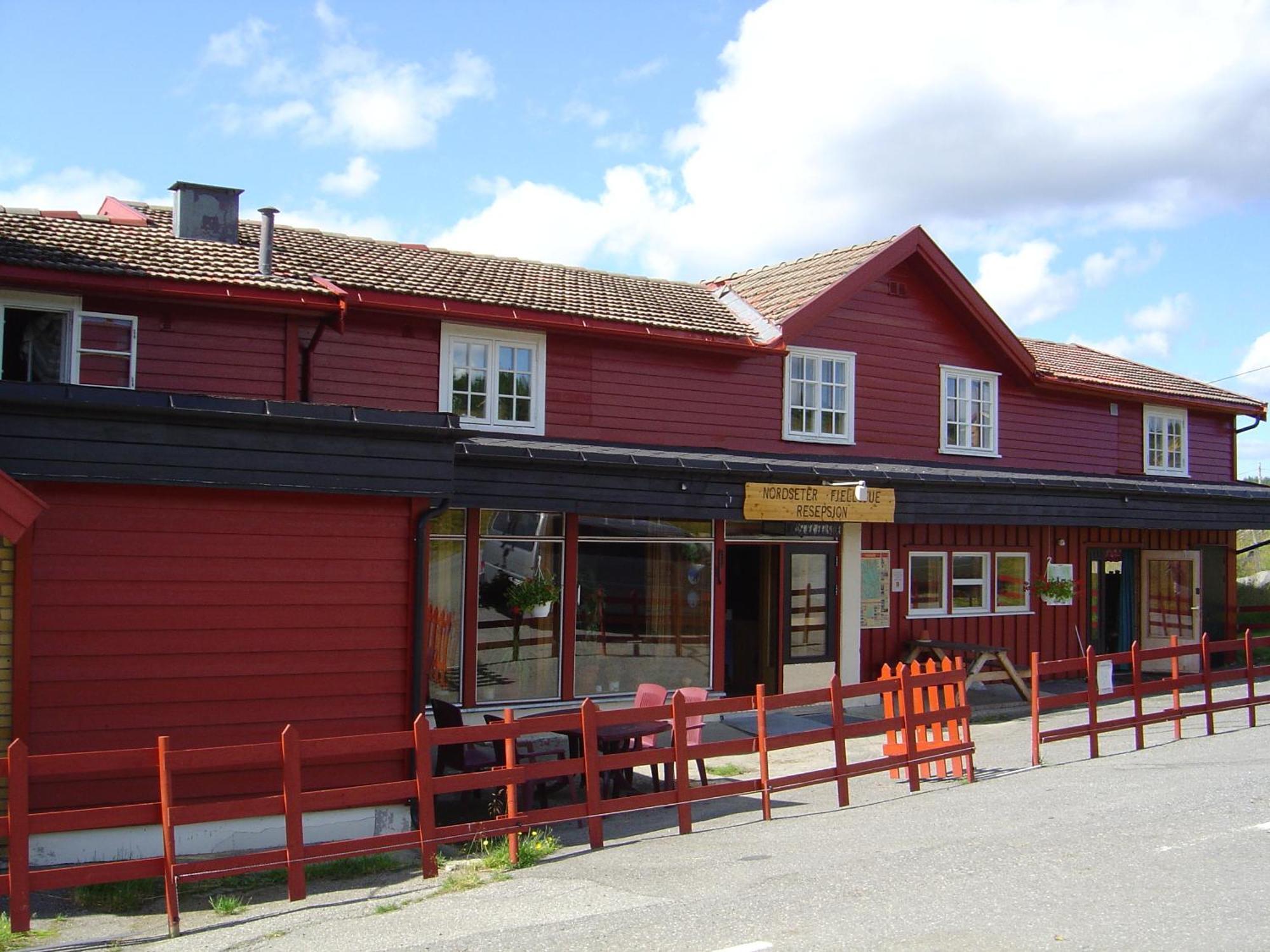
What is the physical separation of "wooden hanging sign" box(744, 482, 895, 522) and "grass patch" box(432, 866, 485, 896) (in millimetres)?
7236

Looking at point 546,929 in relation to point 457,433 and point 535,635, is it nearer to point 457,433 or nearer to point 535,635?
point 457,433

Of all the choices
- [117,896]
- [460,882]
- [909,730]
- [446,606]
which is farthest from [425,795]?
[446,606]

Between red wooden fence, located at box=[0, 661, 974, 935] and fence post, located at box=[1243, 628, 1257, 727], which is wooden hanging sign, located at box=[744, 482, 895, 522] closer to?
red wooden fence, located at box=[0, 661, 974, 935]

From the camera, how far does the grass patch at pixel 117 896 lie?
812 centimetres

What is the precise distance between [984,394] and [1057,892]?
1355 cm

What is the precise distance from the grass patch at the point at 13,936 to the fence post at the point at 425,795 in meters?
2.39

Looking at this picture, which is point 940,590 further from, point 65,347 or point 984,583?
point 65,347

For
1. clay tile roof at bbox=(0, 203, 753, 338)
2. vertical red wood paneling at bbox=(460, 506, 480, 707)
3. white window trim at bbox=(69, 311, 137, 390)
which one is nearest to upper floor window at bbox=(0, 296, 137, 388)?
white window trim at bbox=(69, 311, 137, 390)

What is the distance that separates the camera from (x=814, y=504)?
15.5 m

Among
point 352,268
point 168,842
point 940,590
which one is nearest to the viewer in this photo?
point 168,842

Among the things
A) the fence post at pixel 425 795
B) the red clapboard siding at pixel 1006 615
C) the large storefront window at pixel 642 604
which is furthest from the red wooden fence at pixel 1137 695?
the fence post at pixel 425 795

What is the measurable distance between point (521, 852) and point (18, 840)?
3.33 m

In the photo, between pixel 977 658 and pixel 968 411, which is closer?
pixel 977 658

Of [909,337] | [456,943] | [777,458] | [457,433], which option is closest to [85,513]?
[457,433]
